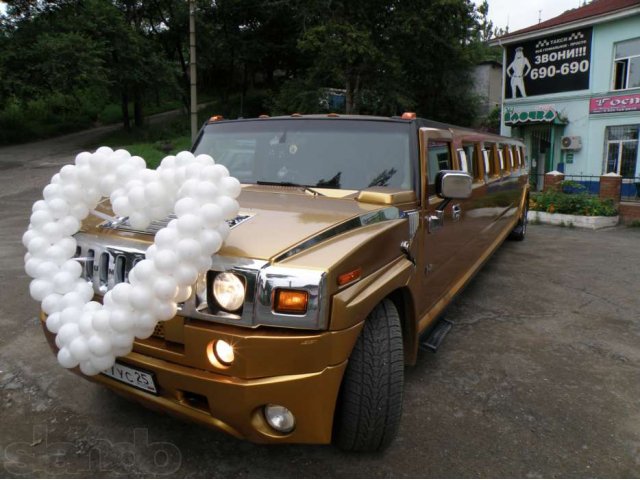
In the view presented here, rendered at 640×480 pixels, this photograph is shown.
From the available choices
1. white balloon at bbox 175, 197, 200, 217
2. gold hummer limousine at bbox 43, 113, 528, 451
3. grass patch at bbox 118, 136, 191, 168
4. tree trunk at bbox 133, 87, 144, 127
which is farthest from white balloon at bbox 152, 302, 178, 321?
tree trunk at bbox 133, 87, 144, 127

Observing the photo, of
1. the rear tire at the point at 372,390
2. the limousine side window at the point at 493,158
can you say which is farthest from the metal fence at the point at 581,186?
the rear tire at the point at 372,390

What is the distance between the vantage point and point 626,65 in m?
17.2

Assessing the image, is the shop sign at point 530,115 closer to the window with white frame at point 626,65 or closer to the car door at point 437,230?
the window with white frame at point 626,65

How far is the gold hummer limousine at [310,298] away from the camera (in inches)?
81.2

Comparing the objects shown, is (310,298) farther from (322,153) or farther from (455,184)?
(322,153)

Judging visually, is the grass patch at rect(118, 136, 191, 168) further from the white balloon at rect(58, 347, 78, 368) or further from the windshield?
the white balloon at rect(58, 347, 78, 368)

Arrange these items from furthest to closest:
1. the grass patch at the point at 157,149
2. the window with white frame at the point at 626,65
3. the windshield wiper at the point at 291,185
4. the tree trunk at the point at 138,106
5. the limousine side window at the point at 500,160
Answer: the tree trunk at the point at 138,106, the grass patch at the point at 157,149, the window with white frame at the point at 626,65, the limousine side window at the point at 500,160, the windshield wiper at the point at 291,185

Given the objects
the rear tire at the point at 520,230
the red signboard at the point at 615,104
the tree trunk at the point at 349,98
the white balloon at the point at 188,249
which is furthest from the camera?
the tree trunk at the point at 349,98

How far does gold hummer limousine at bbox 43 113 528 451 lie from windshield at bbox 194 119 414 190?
1 centimetres

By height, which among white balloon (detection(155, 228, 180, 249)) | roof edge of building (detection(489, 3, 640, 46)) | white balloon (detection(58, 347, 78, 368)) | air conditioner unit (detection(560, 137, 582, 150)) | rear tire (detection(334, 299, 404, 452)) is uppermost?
roof edge of building (detection(489, 3, 640, 46))

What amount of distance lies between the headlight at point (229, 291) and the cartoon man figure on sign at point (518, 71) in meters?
20.8

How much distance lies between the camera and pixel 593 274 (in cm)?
661
